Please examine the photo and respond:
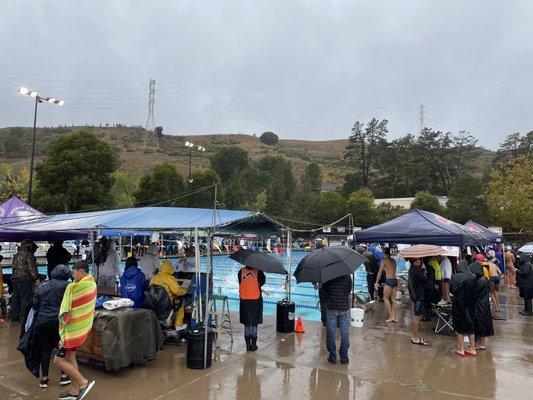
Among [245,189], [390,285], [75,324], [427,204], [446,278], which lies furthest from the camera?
[245,189]

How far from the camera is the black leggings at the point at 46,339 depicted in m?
5.45

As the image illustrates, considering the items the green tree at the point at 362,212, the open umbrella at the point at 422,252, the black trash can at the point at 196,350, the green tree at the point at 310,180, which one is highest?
the green tree at the point at 310,180

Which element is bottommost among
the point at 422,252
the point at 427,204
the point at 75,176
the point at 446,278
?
the point at 446,278

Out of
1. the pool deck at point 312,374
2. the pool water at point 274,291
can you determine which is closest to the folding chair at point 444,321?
the pool deck at point 312,374

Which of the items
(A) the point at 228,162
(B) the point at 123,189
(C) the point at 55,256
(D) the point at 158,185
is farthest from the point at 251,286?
(A) the point at 228,162

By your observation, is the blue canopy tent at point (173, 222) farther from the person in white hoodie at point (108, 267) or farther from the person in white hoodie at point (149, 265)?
the person in white hoodie at point (108, 267)

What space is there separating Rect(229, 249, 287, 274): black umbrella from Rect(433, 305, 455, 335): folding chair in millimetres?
3856

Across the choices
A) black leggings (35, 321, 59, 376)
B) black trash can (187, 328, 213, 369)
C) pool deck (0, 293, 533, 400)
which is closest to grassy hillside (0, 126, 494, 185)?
pool deck (0, 293, 533, 400)

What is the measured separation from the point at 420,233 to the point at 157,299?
5.53m

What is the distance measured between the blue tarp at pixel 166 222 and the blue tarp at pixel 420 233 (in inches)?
94.6

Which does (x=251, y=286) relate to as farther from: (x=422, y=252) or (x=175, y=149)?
(x=175, y=149)

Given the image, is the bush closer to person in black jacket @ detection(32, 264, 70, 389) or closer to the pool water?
the pool water

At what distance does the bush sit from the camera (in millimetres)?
156750

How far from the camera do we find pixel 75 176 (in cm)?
3369
